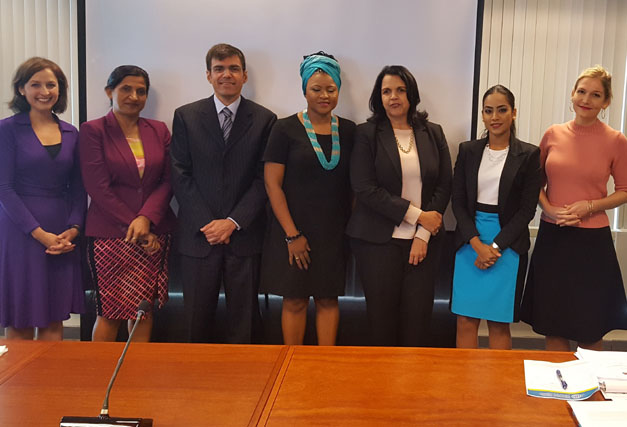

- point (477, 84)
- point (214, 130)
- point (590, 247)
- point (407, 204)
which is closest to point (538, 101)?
point (477, 84)

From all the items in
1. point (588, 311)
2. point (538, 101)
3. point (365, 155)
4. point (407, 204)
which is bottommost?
point (588, 311)

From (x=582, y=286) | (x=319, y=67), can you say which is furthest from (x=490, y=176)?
(x=319, y=67)

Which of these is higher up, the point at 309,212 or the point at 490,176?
the point at 490,176

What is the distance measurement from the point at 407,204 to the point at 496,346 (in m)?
0.95

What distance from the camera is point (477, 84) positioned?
10.5ft

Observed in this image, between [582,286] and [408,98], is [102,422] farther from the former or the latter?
[582,286]

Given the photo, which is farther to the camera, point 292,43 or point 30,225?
point 292,43

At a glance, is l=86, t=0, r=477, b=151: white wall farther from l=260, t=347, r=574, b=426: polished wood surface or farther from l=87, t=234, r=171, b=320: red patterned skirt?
l=260, t=347, r=574, b=426: polished wood surface

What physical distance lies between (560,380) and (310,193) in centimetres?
158

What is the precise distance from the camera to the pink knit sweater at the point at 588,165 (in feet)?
9.12

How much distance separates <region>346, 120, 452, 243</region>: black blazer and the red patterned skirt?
110cm

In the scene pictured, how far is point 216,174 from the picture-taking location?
2904 mm

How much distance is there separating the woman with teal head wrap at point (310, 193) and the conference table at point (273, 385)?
111 cm

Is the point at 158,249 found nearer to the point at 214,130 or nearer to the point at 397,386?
the point at 214,130
